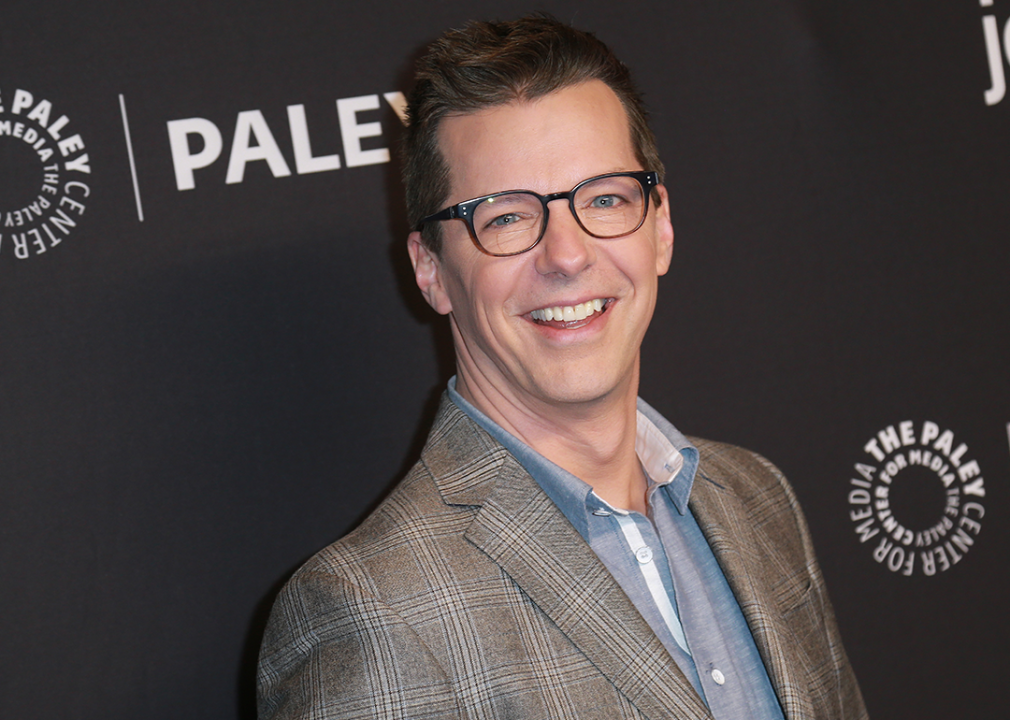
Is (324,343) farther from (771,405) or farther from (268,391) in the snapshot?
(771,405)

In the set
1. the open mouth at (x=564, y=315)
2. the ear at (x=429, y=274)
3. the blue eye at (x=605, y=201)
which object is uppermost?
the blue eye at (x=605, y=201)

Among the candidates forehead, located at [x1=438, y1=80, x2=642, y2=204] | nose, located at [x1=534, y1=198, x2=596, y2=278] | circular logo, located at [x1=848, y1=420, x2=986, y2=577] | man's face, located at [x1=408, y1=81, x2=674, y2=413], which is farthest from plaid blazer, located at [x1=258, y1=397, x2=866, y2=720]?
circular logo, located at [x1=848, y1=420, x2=986, y2=577]

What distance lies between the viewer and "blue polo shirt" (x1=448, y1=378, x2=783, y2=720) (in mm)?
1428

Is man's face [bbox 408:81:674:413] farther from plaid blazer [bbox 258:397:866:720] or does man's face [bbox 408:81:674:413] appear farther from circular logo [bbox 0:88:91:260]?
circular logo [bbox 0:88:91:260]

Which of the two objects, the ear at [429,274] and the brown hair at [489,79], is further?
the ear at [429,274]

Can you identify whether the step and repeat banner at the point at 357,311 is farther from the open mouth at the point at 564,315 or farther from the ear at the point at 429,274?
the open mouth at the point at 564,315

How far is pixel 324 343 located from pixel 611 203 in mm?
653

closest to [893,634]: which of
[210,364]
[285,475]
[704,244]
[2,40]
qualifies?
[704,244]

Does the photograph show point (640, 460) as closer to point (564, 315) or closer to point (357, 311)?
point (564, 315)

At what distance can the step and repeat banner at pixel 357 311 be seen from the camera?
1665 millimetres

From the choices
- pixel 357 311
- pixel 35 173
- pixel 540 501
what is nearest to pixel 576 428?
pixel 540 501

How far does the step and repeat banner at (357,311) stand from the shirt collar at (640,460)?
351 mm

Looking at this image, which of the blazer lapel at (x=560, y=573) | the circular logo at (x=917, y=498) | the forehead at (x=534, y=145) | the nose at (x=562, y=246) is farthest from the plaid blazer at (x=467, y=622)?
the circular logo at (x=917, y=498)

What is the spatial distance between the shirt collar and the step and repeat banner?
1.15 feet
